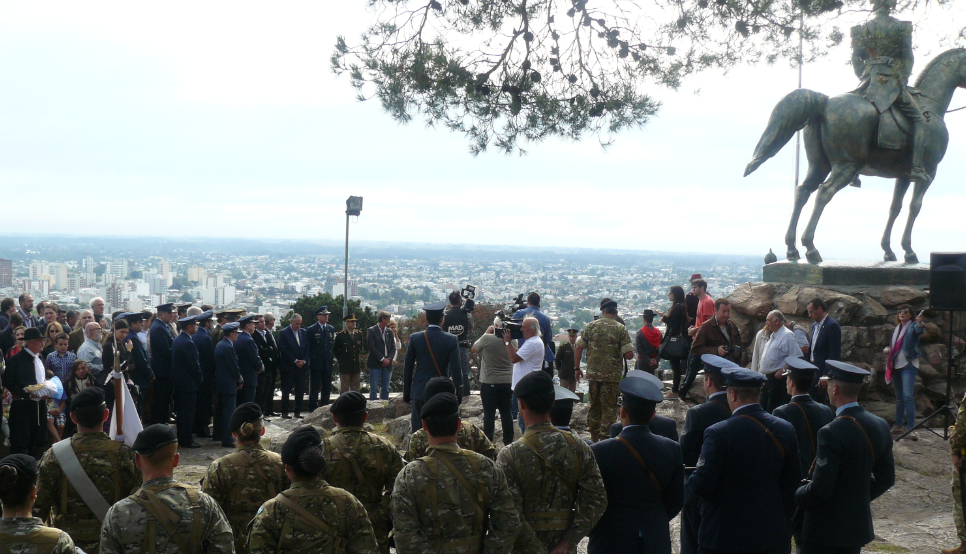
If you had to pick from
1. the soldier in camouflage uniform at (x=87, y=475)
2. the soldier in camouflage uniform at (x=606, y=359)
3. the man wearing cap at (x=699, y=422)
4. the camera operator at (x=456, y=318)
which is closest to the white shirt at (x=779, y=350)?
the soldier in camouflage uniform at (x=606, y=359)

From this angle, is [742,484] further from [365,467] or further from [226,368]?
[226,368]

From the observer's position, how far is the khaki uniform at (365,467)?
4.22m

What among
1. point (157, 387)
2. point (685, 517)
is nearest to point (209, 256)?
point (157, 387)

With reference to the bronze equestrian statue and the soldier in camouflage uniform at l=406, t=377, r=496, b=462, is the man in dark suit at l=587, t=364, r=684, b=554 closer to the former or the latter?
the soldier in camouflage uniform at l=406, t=377, r=496, b=462

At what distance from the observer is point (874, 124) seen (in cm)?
1019

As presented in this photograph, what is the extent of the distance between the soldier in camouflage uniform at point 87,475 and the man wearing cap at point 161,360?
6.01 metres

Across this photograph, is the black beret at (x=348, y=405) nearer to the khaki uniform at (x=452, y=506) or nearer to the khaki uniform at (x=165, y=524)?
the khaki uniform at (x=452, y=506)

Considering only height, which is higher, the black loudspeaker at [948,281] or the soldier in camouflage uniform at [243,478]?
the black loudspeaker at [948,281]

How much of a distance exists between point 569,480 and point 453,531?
26.3 inches

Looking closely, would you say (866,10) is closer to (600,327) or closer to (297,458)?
(600,327)

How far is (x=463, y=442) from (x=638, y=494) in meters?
1.13

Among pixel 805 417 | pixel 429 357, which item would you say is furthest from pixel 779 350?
pixel 429 357

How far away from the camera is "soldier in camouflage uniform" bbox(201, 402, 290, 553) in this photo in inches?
159

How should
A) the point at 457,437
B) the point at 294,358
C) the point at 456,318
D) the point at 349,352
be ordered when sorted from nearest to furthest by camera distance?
1. the point at 457,437
2. the point at 456,318
3. the point at 294,358
4. the point at 349,352
